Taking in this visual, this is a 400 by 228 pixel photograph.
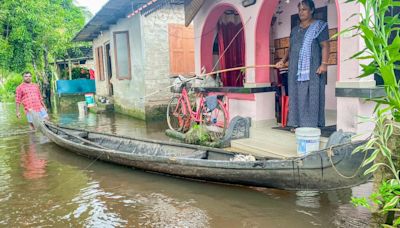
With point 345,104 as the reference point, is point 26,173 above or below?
below

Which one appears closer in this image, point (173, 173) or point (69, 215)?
point (69, 215)

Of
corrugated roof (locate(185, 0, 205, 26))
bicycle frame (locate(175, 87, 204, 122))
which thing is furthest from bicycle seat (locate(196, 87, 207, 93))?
corrugated roof (locate(185, 0, 205, 26))

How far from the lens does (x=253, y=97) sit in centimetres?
700

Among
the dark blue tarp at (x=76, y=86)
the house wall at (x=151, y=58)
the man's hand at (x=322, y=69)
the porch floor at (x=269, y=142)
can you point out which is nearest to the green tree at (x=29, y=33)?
the dark blue tarp at (x=76, y=86)

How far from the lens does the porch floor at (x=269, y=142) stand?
5586 millimetres

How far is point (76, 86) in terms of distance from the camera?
19422 millimetres

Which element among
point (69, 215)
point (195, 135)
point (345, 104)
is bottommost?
point (69, 215)

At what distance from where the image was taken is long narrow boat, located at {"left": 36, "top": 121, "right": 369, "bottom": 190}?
371cm

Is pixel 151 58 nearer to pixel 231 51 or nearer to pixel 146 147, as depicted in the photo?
pixel 231 51

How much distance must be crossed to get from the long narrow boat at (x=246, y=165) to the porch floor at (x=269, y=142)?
0.94m

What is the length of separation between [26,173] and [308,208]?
16.4 ft

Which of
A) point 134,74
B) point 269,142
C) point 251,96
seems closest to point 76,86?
point 134,74

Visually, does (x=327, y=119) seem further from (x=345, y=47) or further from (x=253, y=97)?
(x=345, y=47)

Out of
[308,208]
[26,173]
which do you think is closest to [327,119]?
[308,208]
